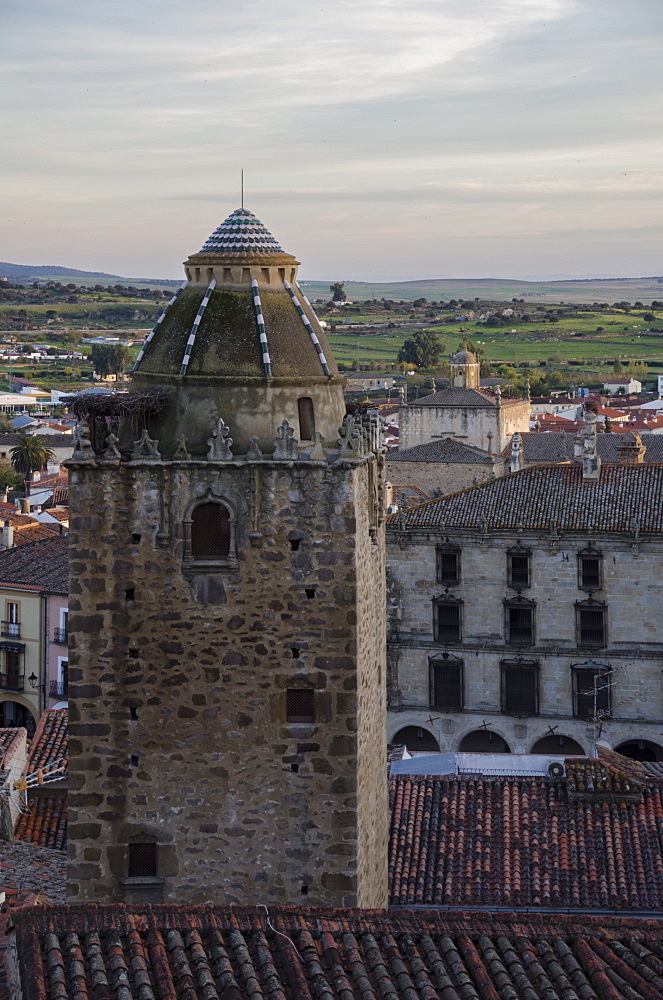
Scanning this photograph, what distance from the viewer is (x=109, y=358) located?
142750 mm

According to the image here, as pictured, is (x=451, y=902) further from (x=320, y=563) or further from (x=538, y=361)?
(x=538, y=361)

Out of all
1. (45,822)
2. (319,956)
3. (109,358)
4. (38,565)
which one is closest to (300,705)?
(319,956)

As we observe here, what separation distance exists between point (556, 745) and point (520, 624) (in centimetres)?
324

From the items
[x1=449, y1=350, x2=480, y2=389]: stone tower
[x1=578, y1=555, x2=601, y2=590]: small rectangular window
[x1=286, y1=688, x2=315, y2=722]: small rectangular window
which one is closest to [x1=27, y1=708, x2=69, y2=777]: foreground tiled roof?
[x1=286, y1=688, x2=315, y2=722]: small rectangular window

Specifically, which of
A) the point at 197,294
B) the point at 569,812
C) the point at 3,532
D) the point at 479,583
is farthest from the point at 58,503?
the point at 197,294

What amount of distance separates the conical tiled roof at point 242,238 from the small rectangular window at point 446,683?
988 inches

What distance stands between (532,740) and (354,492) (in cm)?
2531

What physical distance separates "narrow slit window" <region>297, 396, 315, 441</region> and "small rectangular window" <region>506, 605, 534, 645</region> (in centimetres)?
2442

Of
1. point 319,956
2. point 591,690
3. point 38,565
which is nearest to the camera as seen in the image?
point 319,956

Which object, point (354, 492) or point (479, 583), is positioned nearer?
point (354, 492)

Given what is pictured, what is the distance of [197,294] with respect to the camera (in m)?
14.5

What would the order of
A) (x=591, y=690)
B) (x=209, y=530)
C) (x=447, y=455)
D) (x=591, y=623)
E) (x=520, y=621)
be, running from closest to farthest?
1. (x=209, y=530)
2. (x=591, y=690)
3. (x=591, y=623)
4. (x=520, y=621)
5. (x=447, y=455)

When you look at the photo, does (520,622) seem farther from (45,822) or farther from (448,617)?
(45,822)

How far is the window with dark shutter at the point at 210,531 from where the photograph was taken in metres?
13.9
